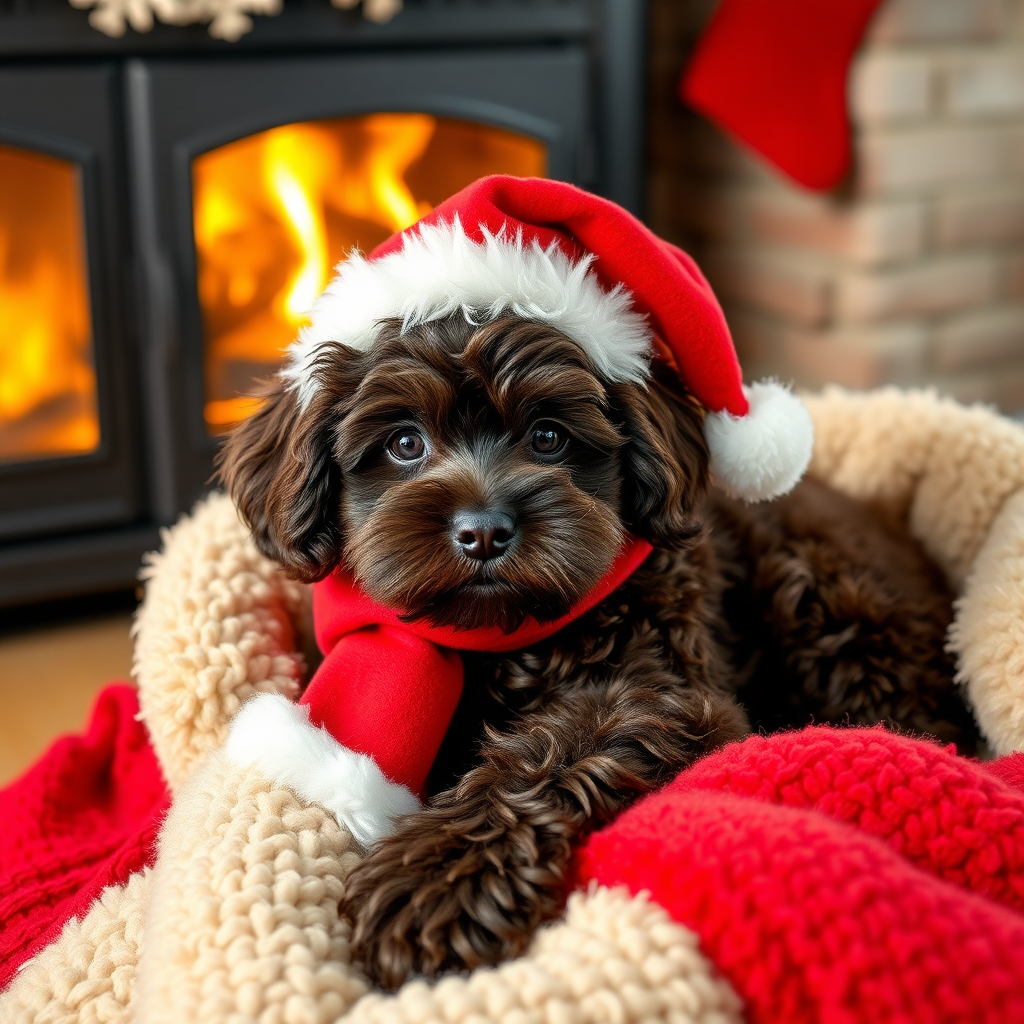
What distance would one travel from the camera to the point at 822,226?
9.59ft

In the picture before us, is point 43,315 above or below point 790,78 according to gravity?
below

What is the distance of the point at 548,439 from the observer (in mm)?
1457

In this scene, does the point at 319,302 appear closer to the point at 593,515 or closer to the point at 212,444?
the point at 593,515

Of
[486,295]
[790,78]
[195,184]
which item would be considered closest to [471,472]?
[486,295]

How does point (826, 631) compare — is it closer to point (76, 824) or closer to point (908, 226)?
point (76, 824)

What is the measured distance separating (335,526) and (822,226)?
187 centimetres

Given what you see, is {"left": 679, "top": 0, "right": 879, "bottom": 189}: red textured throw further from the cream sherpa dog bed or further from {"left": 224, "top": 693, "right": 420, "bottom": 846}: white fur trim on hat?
{"left": 224, "top": 693, "right": 420, "bottom": 846}: white fur trim on hat

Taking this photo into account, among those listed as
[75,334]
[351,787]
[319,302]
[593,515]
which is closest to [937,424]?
[593,515]

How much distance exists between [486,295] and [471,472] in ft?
0.69

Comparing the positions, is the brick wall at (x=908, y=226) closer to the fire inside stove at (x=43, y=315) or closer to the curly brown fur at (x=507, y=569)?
the curly brown fur at (x=507, y=569)

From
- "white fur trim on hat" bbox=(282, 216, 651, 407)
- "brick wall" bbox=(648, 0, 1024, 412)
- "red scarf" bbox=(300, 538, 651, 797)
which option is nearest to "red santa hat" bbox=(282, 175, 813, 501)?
"white fur trim on hat" bbox=(282, 216, 651, 407)

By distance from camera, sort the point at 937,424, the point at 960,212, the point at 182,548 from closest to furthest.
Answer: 1. the point at 182,548
2. the point at 937,424
3. the point at 960,212

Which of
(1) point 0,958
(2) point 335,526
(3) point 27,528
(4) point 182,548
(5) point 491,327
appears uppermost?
(5) point 491,327

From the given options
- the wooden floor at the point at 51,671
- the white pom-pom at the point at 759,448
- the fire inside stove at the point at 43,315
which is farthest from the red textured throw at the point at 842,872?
the fire inside stove at the point at 43,315
